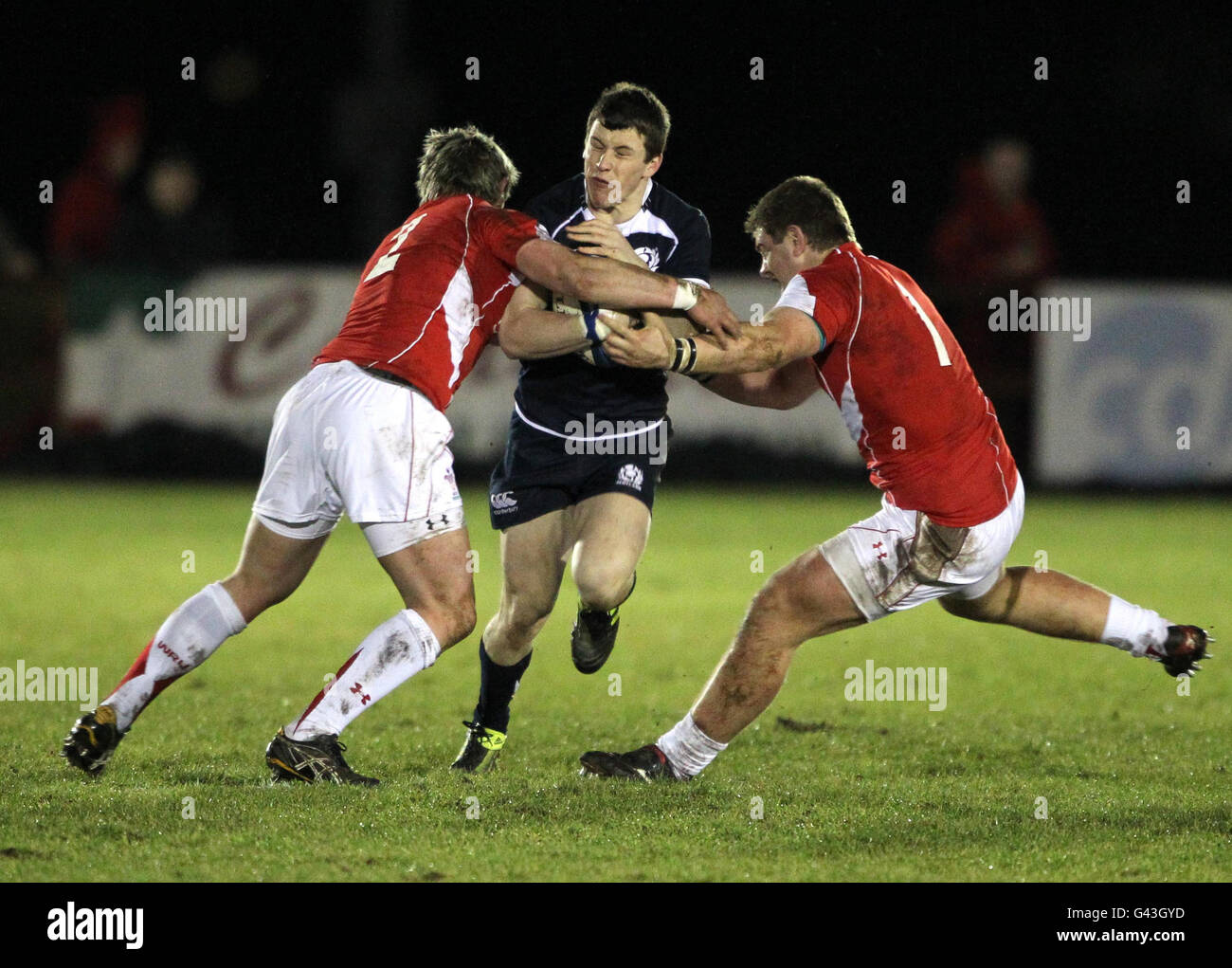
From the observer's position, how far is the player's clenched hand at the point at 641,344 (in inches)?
215

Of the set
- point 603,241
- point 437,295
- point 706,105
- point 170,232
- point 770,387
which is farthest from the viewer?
point 706,105

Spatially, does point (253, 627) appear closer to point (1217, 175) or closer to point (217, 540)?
point (217, 540)

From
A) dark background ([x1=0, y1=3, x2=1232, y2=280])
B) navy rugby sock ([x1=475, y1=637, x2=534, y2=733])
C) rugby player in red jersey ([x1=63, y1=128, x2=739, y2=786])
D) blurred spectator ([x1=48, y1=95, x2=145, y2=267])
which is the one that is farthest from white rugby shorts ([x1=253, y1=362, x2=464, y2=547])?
dark background ([x1=0, y1=3, x2=1232, y2=280])

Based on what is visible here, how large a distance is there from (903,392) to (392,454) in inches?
69.8

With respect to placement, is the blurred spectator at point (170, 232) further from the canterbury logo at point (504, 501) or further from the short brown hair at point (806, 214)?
the short brown hair at point (806, 214)

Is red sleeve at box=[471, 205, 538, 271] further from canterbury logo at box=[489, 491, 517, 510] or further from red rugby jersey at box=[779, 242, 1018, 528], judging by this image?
canterbury logo at box=[489, 491, 517, 510]

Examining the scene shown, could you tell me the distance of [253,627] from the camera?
916cm

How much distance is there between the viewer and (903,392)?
558 cm

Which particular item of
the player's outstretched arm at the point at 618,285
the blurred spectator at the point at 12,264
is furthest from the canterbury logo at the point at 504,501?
the blurred spectator at the point at 12,264

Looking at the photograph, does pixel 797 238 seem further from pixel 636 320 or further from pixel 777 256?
pixel 636 320

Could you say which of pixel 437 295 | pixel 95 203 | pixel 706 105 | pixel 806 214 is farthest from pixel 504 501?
pixel 706 105

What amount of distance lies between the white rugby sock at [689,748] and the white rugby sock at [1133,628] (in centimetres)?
153

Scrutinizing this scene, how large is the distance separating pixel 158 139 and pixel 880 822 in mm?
17584

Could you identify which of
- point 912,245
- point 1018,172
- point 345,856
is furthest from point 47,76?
point 345,856
